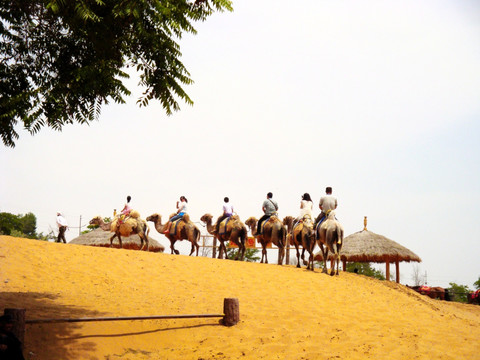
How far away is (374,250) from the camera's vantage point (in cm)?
2566

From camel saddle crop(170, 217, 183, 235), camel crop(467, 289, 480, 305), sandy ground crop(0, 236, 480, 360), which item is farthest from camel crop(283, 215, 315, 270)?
camel crop(467, 289, 480, 305)

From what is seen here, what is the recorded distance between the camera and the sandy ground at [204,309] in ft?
30.5

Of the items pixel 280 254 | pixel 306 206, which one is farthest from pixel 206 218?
pixel 306 206

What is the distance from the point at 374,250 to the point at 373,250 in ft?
0.19

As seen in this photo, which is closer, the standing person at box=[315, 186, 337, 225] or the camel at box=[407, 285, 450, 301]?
the standing person at box=[315, 186, 337, 225]

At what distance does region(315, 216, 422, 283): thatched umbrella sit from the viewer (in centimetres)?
2562

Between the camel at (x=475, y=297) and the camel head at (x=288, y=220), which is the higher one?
the camel head at (x=288, y=220)

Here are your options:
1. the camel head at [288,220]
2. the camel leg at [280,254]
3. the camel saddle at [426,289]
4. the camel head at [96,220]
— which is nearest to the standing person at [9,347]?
the camel leg at [280,254]

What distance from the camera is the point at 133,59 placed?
25.7 ft

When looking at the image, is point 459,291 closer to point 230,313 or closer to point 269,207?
point 269,207

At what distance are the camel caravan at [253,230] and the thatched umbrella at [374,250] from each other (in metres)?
5.16

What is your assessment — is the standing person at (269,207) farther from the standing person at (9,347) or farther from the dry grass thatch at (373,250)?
the standing person at (9,347)

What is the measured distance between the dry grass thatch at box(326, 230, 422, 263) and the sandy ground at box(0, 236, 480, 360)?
8.46m

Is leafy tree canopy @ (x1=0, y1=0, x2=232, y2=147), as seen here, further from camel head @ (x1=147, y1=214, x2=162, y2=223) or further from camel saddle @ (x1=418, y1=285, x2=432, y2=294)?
camel saddle @ (x1=418, y1=285, x2=432, y2=294)
